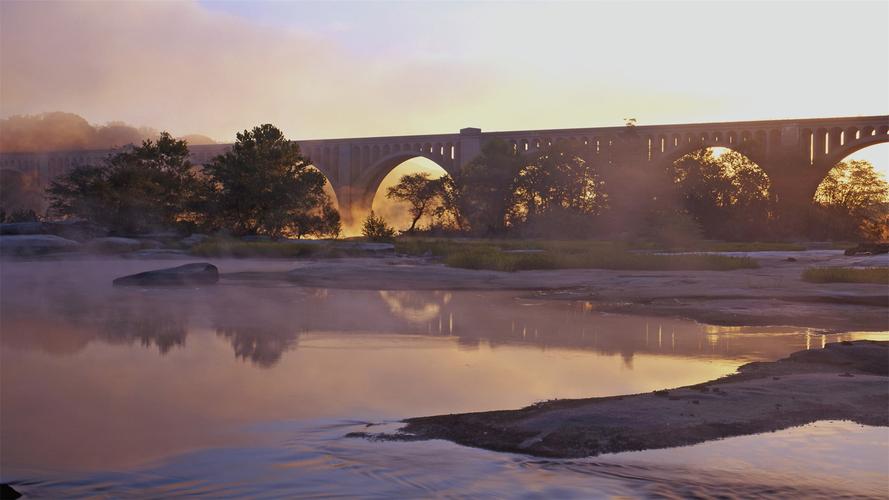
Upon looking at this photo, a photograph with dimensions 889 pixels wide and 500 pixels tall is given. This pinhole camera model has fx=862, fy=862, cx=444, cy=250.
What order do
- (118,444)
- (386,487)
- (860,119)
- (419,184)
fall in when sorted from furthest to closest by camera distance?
(419,184) < (860,119) < (118,444) < (386,487)

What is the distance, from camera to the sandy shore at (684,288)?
12.5m

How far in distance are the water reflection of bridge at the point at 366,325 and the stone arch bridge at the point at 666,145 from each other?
40.1 metres

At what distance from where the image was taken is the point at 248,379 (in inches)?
291

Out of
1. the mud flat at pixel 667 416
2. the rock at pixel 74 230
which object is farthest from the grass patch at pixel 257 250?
the mud flat at pixel 667 416

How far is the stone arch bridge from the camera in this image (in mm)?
53219

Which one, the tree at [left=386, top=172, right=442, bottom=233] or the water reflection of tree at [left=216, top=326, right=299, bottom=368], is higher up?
the tree at [left=386, top=172, right=442, bottom=233]

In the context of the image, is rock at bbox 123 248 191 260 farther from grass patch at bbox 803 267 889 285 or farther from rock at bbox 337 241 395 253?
grass patch at bbox 803 267 889 285

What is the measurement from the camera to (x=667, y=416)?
5.67 metres

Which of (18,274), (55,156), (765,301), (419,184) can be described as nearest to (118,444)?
(765,301)

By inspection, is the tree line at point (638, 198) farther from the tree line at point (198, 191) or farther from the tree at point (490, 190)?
the tree line at point (198, 191)

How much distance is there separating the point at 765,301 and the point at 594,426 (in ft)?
32.2

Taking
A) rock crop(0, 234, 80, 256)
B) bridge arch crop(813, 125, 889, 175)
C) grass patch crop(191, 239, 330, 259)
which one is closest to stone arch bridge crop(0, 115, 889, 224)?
bridge arch crop(813, 125, 889, 175)

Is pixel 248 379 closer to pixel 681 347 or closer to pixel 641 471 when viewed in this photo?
pixel 641 471

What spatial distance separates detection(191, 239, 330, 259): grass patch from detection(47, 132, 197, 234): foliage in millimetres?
5698
